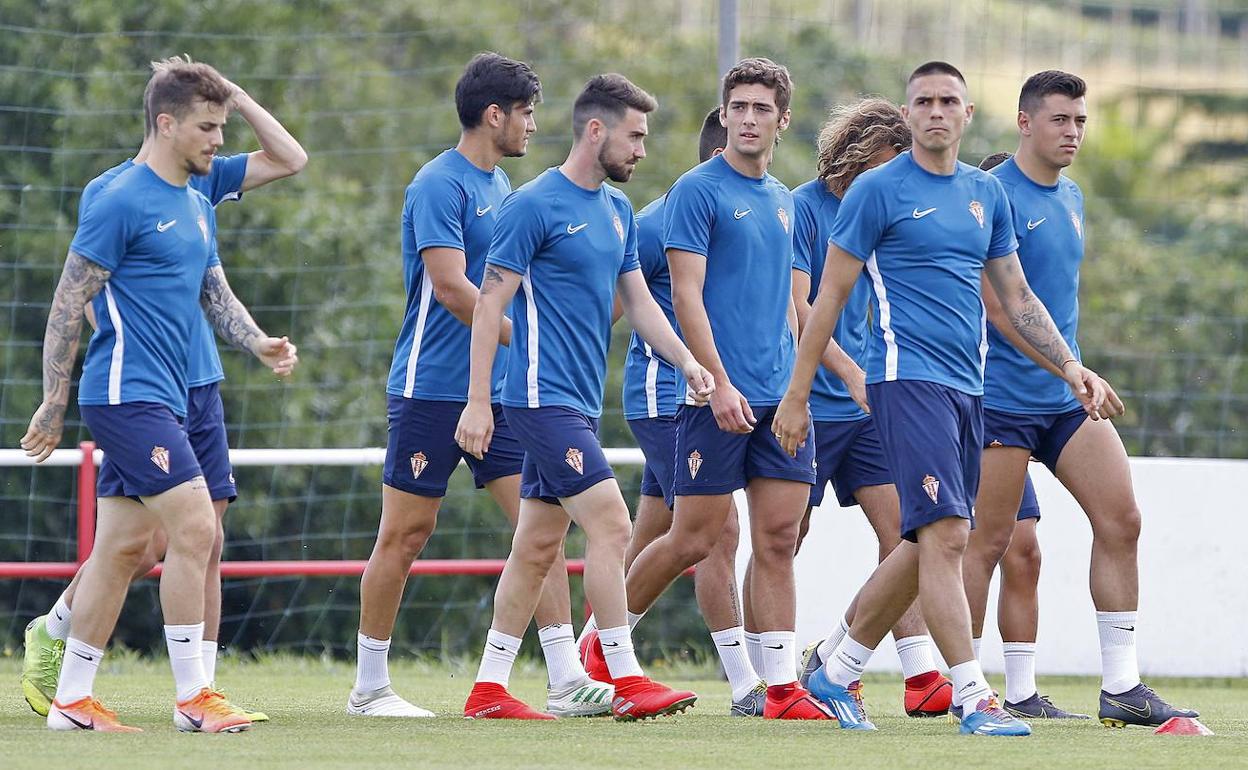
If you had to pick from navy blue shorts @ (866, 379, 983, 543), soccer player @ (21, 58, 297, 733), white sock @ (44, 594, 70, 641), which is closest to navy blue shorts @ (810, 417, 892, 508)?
navy blue shorts @ (866, 379, 983, 543)

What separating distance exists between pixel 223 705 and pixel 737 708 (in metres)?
2.13

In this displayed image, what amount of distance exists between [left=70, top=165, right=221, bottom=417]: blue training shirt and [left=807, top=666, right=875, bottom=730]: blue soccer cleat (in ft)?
8.27

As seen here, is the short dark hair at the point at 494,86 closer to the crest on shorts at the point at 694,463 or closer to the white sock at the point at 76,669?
the crest on shorts at the point at 694,463

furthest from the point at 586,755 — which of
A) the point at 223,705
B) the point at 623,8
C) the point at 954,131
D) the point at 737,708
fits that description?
the point at 623,8

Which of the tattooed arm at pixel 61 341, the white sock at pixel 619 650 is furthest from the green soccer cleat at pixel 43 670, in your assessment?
the white sock at pixel 619 650

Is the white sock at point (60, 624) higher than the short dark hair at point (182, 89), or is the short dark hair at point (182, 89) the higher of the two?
the short dark hair at point (182, 89)

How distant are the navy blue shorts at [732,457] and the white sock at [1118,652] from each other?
1.19m

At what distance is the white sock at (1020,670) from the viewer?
7.52 meters

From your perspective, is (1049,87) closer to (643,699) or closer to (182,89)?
(643,699)

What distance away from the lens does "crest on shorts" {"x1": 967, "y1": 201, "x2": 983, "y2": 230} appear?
22.1 feet

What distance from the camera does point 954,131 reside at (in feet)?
21.9

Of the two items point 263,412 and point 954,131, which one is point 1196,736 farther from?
point 263,412

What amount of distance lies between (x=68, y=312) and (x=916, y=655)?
3400mm

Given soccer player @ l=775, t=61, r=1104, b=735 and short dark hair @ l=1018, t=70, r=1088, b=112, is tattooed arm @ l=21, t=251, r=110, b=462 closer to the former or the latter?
soccer player @ l=775, t=61, r=1104, b=735
